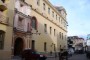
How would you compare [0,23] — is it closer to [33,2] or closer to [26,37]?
[26,37]

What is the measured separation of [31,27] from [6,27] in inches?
319

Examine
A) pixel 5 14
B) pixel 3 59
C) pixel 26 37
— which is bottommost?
pixel 3 59

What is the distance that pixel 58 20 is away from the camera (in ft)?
172

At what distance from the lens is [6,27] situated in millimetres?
24797

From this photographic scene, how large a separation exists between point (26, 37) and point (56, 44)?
1960 cm

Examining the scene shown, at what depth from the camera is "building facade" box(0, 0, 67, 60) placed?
2650cm

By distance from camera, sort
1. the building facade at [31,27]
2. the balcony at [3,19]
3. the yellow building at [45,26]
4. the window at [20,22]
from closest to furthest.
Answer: the balcony at [3,19], the building facade at [31,27], the window at [20,22], the yellow building at [45,26]

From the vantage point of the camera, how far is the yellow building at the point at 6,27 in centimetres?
2383

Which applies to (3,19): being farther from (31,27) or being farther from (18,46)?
(31,27)

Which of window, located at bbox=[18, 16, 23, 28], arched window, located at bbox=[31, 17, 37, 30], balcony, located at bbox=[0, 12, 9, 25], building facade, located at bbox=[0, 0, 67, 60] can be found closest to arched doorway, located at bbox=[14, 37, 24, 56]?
building facade, located at bbox=[0, 0, 67, 60]

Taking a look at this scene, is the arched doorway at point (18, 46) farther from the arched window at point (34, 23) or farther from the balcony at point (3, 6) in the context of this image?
the balcony at point (3, 6)

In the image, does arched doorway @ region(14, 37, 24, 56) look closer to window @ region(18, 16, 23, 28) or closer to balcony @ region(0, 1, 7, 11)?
window @ region(18, 16, 23, 28)

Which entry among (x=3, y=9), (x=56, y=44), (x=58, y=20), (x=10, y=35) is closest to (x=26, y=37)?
(x=10, y=35)

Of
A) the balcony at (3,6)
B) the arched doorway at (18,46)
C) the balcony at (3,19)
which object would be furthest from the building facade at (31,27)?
the balcony at (3,6)
